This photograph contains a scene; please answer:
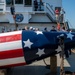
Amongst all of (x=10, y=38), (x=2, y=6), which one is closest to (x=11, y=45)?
(x=10, y=38)

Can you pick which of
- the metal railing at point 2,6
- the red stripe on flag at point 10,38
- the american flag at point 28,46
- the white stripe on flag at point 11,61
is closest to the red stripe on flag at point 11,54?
the american flag at point 28,46

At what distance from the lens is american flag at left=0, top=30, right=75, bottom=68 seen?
1041 cm

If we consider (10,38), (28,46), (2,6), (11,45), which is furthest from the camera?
(2,6)

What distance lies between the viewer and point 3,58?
35.0 feet

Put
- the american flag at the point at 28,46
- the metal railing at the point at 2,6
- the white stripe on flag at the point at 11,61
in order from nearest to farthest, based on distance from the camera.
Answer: the american flag at the point at 28,46 < the white stripe on flag at the point at 11,61 < the metal railing at the point at 2,6

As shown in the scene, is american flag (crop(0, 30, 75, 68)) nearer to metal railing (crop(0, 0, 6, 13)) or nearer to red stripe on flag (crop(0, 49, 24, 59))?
red stripe on flag (crop(0, 49, 24, 59))

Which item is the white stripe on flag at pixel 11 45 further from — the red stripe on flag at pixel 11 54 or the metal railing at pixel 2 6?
the metal railing at pixel 2 6

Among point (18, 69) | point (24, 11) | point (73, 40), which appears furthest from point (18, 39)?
point (24, 11)

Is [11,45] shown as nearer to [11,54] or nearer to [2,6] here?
[11,54]

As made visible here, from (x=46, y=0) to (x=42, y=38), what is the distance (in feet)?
92.9

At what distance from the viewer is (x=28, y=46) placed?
10375 millimetres

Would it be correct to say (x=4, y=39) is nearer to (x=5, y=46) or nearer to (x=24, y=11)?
(x=5, y=46)

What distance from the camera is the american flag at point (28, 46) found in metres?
10.4

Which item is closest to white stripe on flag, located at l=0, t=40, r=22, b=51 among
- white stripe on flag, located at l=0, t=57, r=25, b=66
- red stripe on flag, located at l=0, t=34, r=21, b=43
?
red stripe on flag, located at l=0, t=34, r=21, b=43
